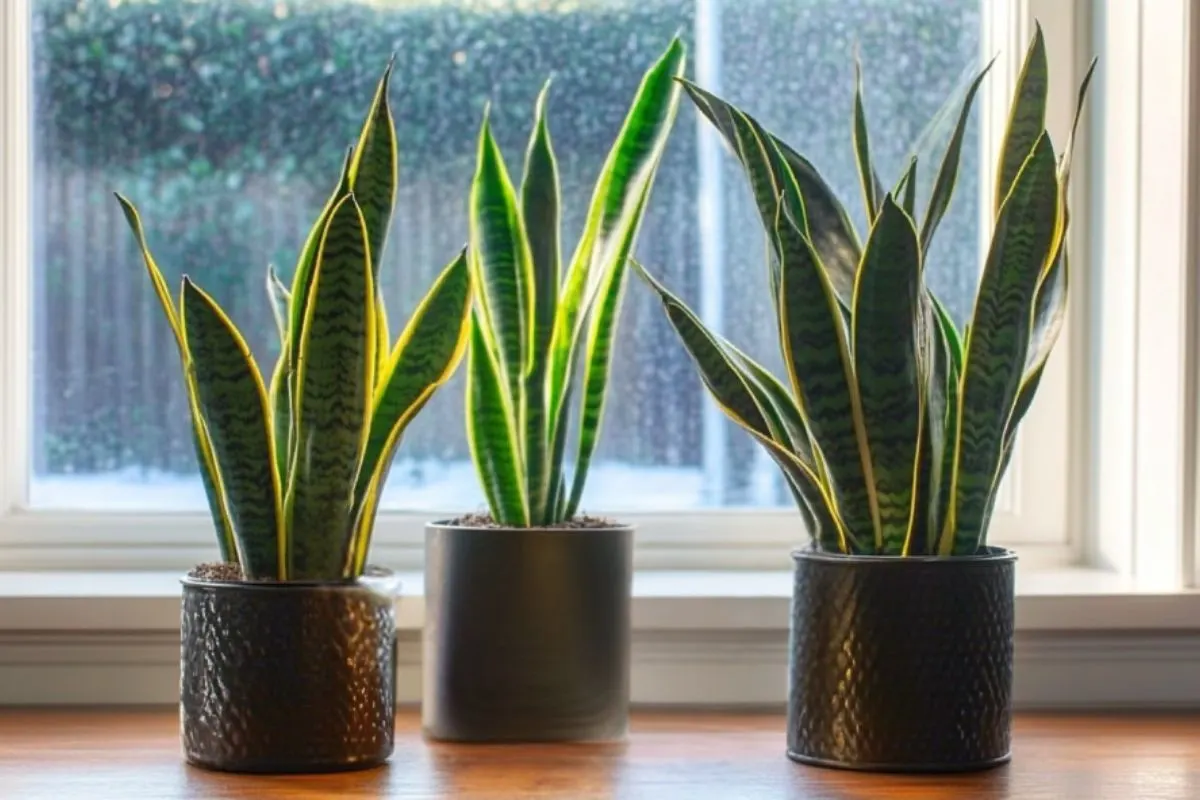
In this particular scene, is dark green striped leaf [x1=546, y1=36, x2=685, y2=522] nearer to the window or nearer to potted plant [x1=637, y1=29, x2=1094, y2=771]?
potted plant [x1=637, y1=29, x2=1094, y2=771]

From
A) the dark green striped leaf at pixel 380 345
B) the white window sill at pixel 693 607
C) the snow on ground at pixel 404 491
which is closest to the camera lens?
the dark green striped leaf at pixel 380 345

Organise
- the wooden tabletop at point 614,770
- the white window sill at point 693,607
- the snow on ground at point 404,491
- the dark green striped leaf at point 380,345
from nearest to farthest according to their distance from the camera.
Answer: the wooden tabletop at point 614,770, the dark green striped leaf at point 380,345, the white window sill at point 693,607, the snow on ground at point 404,491

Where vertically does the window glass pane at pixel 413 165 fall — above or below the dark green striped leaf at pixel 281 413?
above

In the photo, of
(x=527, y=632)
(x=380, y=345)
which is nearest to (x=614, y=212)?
(x=380, y=345)

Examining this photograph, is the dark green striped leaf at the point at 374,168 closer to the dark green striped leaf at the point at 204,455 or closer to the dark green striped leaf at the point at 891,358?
the dark green striped leaf at the point at 204,455

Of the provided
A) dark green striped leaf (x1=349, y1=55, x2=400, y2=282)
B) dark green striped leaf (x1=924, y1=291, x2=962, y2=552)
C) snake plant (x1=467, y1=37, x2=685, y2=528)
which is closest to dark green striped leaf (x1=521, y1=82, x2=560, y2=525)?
snake plant (x1=467, y1=37, x2=685, y2=528)

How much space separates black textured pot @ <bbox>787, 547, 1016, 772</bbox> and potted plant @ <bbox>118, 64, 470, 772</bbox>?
272 millimetres

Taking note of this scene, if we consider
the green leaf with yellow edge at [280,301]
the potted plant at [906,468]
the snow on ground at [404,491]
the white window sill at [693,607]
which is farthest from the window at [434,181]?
the potted plant at [906,468]

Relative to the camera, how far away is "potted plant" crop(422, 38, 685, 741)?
1028mm

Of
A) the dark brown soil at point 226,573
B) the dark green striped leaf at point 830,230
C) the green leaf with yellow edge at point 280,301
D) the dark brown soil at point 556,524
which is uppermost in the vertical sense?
the dark green striped leaf at point 830,230

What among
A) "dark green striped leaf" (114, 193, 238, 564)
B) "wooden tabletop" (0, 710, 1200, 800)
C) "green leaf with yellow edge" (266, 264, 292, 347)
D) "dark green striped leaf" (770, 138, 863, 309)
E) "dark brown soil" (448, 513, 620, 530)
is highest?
"dark green striped leaf" (770, 138, 863, 309)

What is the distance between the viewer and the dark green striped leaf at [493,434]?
3.45 feet

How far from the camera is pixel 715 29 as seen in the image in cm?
137

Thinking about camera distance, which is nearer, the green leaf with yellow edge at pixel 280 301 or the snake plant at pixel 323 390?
the snake plant at pixel 323 390
